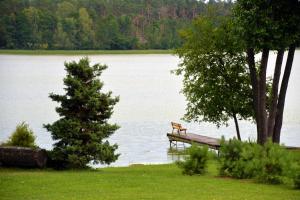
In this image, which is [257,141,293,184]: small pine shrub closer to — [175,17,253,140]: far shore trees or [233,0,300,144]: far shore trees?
[233,0,300,144]: far shore trees

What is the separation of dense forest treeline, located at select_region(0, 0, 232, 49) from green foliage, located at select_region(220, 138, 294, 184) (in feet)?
439

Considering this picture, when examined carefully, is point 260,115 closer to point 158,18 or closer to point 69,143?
point 69,143

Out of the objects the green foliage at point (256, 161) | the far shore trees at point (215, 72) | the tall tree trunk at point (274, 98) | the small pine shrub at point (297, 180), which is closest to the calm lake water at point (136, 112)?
the far shore trees at point (215, 72)

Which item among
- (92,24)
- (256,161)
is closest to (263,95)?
(256,161)

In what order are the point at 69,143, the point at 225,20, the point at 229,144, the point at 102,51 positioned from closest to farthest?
the point at 229,144
the point at 69,143
the point at 225,20
the point at 102,51

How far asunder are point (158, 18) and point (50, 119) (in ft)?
478

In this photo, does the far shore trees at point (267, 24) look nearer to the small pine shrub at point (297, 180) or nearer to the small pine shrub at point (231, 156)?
the small pine shrub at point (231, 156)

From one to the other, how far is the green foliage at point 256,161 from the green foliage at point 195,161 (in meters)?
0.56

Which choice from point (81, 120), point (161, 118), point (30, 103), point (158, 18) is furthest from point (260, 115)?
point (158, 18)

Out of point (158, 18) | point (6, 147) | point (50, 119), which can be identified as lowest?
point (6, 147)

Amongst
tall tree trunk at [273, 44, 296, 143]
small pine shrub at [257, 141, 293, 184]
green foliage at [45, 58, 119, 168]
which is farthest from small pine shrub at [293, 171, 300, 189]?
tall tree trunk at [273, 44, 296, 143]

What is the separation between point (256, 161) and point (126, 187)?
4.08 meters

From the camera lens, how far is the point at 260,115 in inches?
950

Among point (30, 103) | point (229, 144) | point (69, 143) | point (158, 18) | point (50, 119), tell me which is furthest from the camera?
point (158, 18)
